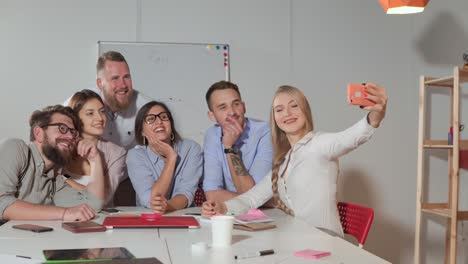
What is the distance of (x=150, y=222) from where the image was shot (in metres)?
2.60

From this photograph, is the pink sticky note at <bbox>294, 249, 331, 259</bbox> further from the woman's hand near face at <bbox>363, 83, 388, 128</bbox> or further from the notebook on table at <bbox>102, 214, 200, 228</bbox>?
the woman's hand near face at <bbox>363, 83, 388, 128</bbox>

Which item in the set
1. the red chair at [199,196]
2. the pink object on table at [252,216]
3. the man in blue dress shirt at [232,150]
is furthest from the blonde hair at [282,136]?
the red chair at [199,196]

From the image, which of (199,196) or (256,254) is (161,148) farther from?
(256,254)

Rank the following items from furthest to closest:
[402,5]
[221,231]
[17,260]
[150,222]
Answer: [402,5]
[150,222]
[221,231]
[17,260]

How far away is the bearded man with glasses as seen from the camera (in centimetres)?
275

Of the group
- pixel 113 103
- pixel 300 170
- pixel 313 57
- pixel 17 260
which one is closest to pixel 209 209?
pixel 300 170

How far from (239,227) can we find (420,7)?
64.9 inches

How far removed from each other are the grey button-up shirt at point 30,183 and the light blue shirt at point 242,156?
0.79 m

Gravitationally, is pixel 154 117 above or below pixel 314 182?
above

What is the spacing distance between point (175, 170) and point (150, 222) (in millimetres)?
1034

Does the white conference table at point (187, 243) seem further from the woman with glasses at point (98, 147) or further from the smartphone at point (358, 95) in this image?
the woman with glasses at point (98, 147)

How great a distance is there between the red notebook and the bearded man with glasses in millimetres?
192

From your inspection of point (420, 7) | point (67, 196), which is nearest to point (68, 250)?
point (67, 196)

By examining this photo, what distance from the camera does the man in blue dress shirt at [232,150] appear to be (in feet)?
11.8
